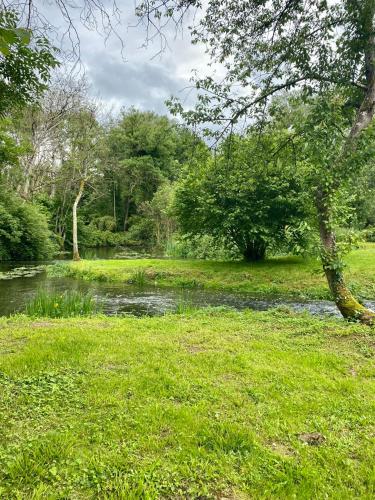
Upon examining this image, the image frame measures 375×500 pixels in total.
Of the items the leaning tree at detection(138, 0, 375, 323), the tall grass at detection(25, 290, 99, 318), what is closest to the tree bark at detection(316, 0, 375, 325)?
the leaning tree at detection(138, 0, 375, 323)

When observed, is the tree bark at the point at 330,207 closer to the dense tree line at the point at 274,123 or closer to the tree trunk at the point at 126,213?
the dense tree line at the point at 274,123

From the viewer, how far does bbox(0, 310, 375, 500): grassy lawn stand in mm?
2396

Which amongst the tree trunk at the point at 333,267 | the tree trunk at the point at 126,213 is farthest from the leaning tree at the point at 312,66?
the tree trunk at the point at 126,213

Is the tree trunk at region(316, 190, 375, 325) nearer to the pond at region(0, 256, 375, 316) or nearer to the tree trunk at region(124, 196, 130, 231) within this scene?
the pond at region(0, 256, 375, 316)

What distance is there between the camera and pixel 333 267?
6.44m

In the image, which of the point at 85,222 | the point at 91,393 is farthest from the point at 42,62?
the point at 85,222

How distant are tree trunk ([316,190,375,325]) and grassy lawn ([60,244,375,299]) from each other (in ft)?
15.0

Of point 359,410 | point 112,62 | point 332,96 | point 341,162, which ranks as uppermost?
point 332,96

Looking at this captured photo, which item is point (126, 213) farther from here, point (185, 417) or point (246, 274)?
point (185, 417)

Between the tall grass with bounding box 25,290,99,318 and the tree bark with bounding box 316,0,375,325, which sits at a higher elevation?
the tree bark with bounding box 316,0,375,325

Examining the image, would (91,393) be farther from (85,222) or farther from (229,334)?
(85,222)

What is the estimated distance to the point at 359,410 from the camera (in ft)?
11.1

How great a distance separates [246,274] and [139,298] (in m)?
4.69

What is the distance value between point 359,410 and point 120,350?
3.01m
